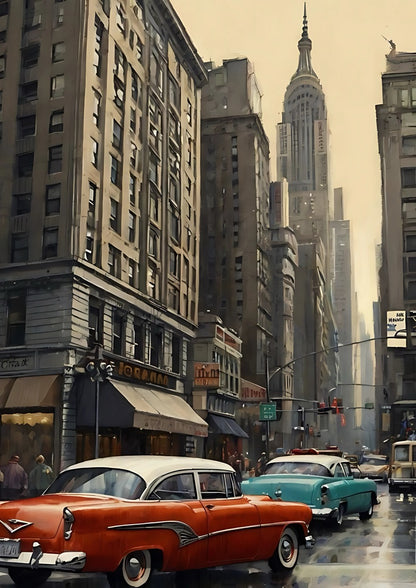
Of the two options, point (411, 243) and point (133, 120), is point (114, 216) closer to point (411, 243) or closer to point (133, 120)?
point (133, 120)

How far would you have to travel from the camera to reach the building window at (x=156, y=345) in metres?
46.2

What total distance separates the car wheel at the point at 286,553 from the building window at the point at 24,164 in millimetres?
30475

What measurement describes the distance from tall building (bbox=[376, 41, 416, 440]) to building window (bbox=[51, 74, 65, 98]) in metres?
54.8

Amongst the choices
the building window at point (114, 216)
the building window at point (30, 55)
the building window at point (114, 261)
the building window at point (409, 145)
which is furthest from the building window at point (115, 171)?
the building window at point (409, 145)

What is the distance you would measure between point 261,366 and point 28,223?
60.5 meters

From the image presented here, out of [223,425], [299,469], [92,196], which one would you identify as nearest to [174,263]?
[223,425]

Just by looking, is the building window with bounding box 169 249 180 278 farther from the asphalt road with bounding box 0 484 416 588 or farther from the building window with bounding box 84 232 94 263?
the asphalt road with bounding box 0 484 416 588

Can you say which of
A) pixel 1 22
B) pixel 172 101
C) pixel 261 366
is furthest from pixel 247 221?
pixel 1 22

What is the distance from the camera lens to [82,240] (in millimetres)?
37625

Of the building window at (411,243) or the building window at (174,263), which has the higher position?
the building window at (411,243)

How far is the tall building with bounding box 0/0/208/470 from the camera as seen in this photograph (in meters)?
35.7

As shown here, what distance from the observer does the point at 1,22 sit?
4138cm

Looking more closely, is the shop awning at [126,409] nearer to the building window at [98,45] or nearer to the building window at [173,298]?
the building window at [173,298]

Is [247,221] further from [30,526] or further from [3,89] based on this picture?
[30,526]
